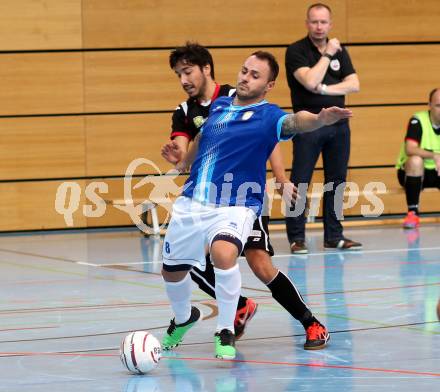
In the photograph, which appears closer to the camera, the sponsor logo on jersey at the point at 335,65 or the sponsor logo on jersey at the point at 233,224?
the sponsor logo on jersey at the point at 233,224

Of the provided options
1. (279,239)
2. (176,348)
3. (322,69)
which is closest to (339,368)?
(176,348)

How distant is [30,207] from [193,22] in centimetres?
248

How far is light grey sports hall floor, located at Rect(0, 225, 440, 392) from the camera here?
4133 mm

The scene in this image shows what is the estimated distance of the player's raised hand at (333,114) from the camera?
14.4 feet

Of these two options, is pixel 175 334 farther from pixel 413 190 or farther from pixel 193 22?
pixel 193 22

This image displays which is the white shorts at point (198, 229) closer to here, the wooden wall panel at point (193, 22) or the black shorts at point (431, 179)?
the black shorts at point (431, 179)

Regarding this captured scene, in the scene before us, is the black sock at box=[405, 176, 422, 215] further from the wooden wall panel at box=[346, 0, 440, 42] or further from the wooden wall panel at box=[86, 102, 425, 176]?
the wooden wall panel at box=[346, 0, 440, 42]

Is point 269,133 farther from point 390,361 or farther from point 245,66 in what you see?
point 390,361

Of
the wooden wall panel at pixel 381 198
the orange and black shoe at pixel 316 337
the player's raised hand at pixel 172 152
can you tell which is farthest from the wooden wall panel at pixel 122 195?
the orange and black shoe at pixel 316 337

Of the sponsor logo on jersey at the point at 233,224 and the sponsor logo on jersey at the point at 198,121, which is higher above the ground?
the sponsor logo on jersey at the point at 198,121

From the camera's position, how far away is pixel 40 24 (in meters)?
10.7

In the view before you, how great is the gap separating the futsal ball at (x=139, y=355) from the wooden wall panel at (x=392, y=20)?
25.2 ft

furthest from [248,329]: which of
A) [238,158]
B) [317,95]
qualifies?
[317,95]

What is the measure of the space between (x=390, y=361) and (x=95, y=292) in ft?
8.85
